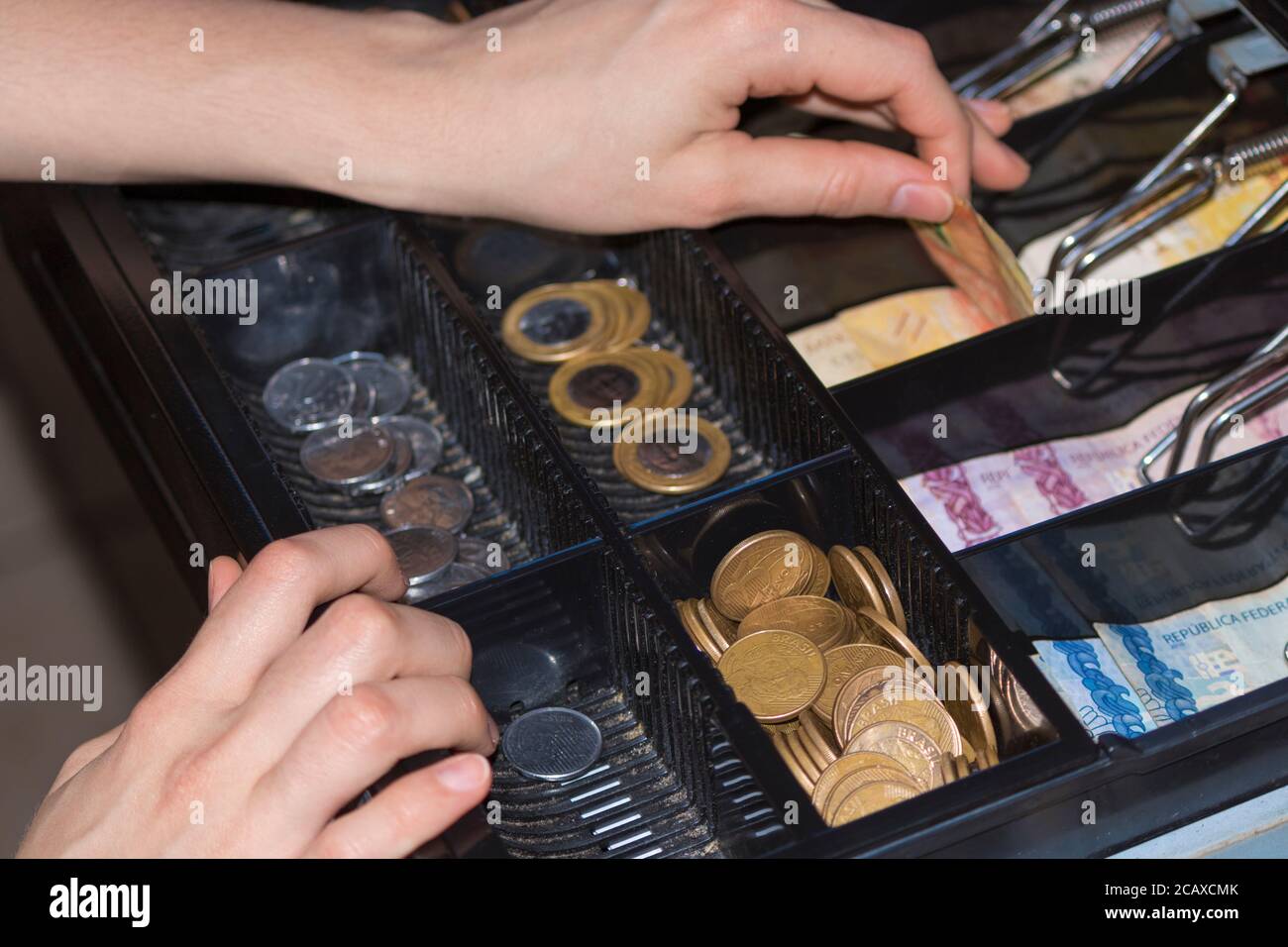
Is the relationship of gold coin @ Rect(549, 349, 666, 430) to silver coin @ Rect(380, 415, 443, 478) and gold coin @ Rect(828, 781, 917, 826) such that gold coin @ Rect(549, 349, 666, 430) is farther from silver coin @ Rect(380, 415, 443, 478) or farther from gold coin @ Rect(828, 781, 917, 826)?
gold coin @ Rect(828, 781, 917, 826)

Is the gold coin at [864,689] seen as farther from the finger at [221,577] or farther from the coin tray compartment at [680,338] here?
the finger at [221,577]

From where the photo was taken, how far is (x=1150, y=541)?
1.37m

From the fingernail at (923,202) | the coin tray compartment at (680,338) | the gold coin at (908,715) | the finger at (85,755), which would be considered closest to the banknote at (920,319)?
the fingernail at (923,202)

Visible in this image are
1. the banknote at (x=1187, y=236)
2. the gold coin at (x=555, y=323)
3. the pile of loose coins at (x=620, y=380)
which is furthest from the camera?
the banknote at (x=1187, y=236)

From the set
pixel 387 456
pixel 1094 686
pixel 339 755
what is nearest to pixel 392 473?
pixel 387 456

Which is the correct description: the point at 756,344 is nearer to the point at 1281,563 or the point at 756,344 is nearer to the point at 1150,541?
the point at 1150,541

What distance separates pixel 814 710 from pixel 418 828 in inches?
16.2

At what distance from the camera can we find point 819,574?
136 centimetres

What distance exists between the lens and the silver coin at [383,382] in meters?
1.62

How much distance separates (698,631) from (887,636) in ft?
0.53

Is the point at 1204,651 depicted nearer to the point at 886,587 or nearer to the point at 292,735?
the point at 886,587

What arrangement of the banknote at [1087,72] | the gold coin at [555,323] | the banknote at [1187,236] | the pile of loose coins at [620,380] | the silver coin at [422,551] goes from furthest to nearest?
1. the banknote at [1087,72]
2. the banknote at [1187,236]
3. the gold coin at [555,323]
4. the pile of loose coins at [620,380]
5. the silver coin at [422,551]

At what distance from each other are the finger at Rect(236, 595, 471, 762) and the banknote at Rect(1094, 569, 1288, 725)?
25.4 inches

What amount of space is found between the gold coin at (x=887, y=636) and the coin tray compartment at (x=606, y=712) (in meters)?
0.16
